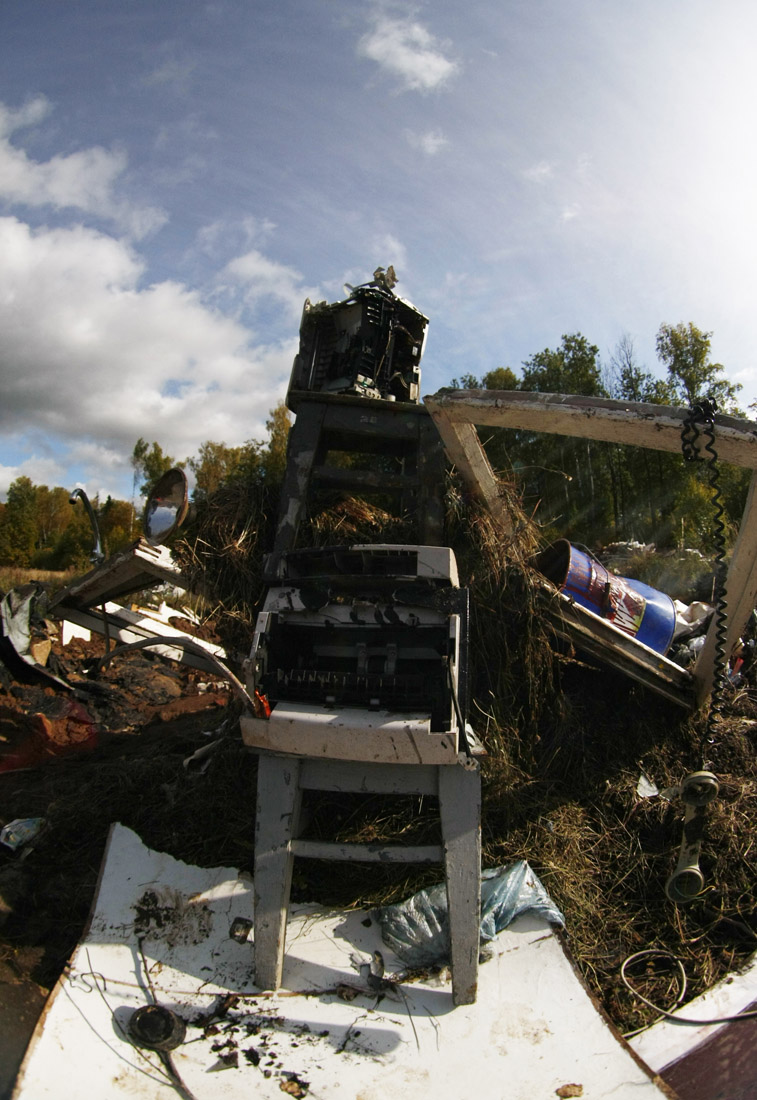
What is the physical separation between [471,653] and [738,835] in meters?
1.77

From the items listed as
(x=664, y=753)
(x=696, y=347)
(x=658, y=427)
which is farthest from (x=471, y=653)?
(x=696, y=347)

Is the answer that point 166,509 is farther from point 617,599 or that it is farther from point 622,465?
point 622,465

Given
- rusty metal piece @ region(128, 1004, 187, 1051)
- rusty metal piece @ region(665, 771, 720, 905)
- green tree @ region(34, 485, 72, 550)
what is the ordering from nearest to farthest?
rusty metal piece @ region(128, 1004, 187, 1051), rusty metal piece @ region(665, 771, 720, 905), green tree @ region(34, 485, 72, 550)

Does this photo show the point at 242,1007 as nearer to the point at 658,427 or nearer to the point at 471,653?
the point at 471,653

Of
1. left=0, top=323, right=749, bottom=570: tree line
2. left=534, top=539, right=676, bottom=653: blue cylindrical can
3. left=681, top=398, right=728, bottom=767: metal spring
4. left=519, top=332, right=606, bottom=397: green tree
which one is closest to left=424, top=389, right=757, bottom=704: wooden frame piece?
left=681, top=398, right=728, bottom=767: metal spring

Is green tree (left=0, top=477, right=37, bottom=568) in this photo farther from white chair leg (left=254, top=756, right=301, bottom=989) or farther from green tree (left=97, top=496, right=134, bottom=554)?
white chair leg (left=254, top=756, right=301, bottom=989)

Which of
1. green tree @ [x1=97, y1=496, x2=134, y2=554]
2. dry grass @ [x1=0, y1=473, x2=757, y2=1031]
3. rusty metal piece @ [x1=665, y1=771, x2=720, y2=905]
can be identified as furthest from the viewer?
green tree @ [x1=97, y1=496, x2=134, y2=554]

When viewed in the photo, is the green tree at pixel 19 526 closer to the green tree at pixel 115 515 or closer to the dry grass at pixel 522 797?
the green tree at pixel 115 515

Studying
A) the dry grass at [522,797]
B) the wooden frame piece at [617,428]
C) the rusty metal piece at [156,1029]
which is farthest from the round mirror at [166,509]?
the rusty metal piece at [156,1029]

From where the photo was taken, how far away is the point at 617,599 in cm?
432

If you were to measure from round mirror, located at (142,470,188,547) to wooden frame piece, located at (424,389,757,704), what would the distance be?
1753mm

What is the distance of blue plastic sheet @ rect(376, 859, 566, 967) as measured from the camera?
3.01 meters

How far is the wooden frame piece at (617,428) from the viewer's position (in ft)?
10.4

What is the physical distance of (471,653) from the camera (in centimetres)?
396
